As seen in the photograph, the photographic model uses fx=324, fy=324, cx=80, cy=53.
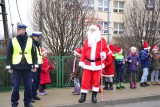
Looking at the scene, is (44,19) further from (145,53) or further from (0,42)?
(145,53)

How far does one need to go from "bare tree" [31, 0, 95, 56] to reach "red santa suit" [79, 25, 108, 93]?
771cm

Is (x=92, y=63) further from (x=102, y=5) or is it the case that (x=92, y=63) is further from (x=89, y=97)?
(x=102, y=5)

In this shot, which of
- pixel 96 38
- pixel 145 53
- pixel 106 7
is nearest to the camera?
pixel 96 38

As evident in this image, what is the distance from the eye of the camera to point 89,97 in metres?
9.84

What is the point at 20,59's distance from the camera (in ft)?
25.3

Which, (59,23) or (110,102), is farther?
(59,23)

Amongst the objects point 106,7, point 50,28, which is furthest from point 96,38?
point 106,7

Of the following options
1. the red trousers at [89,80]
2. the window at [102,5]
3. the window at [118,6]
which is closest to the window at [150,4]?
the red trousers at [89,80]

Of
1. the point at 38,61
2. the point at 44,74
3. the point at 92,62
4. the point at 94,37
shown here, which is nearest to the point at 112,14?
the point at 44,74

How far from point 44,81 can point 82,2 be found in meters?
8.29

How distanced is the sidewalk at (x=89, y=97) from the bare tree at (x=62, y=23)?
5.98m

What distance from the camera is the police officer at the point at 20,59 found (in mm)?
7703

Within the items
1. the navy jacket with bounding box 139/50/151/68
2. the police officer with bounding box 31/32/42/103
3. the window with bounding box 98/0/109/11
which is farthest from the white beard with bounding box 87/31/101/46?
the window with bounding box 98/0/109/11

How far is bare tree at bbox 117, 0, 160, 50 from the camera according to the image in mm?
21906
